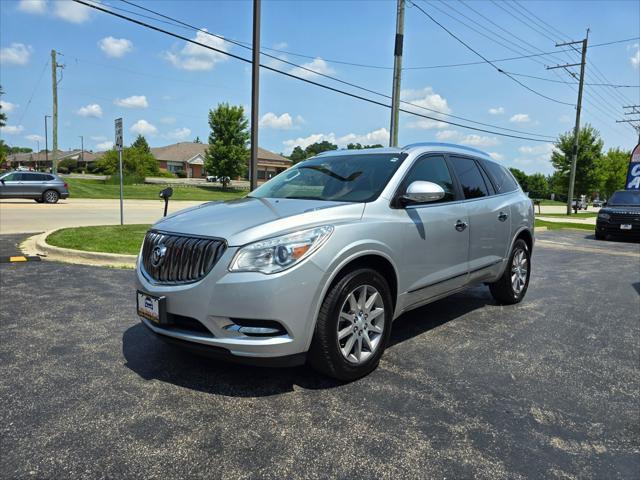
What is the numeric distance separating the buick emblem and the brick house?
77.0m

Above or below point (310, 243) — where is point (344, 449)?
below

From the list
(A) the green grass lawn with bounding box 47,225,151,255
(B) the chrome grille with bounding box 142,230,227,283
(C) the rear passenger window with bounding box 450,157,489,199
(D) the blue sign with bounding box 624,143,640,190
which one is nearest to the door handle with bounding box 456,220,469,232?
(C) the rear passenger window with bounding box 450,157,489,199

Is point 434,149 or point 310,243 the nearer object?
point 310,243

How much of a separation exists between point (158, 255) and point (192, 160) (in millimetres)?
83954

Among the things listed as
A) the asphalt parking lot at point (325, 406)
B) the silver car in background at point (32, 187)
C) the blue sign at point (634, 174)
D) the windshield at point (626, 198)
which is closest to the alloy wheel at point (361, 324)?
the asphalt parking lot at point (325, 406)

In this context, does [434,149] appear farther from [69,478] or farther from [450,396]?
[69,478]

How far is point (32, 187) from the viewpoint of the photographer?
22453 mm

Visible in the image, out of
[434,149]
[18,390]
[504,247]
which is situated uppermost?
[434,149]

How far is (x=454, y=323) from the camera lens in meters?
5.10

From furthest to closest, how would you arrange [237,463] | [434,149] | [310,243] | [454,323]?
1. [454,323]
2. [434,149]
3. [310,243]
4. [237,463]

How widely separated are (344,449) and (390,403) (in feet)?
2.13

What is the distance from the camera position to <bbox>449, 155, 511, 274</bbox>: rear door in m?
4.82

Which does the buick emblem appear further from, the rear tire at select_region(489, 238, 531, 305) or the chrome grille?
the rear tire at select_region(489, 238, 531, 305)

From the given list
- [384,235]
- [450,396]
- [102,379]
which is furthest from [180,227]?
[450,396]
